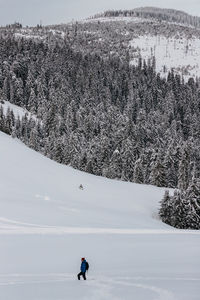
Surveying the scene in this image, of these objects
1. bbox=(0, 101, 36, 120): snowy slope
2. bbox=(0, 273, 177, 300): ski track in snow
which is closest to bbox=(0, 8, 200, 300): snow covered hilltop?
bbox=(0, 273, 177, 300): ski track in snow

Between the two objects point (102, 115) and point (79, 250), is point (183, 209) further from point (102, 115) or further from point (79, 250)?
point (102, 115)

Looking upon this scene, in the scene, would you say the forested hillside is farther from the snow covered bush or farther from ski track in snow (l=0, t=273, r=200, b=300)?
ski track in snow (l=0, t=273, r=200, b=300)

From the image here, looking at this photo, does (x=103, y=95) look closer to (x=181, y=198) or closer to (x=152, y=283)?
(x=181, y=198)

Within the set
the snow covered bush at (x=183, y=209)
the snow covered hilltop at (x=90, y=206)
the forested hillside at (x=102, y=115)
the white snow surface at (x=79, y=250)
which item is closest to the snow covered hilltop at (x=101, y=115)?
the forested hillside at (x=102, y=115)

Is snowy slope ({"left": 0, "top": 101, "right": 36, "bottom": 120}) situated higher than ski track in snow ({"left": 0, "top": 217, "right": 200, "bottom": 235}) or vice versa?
snowy slope ({"left": 0, "top": 101, "right": 36, "bottom": 120})

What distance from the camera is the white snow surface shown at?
1496cm

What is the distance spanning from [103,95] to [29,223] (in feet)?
418

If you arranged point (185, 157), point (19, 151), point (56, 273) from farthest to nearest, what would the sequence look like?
1. point (185, 157)
2. point (19, 151)
3. point (56, 273)

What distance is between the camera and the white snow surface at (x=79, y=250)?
15.0m

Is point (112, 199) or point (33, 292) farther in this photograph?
point (112, 199)

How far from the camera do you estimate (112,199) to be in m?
46.8

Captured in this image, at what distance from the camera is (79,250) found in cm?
2175

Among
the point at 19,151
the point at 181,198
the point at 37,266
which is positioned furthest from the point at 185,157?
the point at 37,266

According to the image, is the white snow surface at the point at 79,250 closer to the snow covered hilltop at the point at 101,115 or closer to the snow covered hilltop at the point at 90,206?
the snow covered hilltop at the point at 90,206
